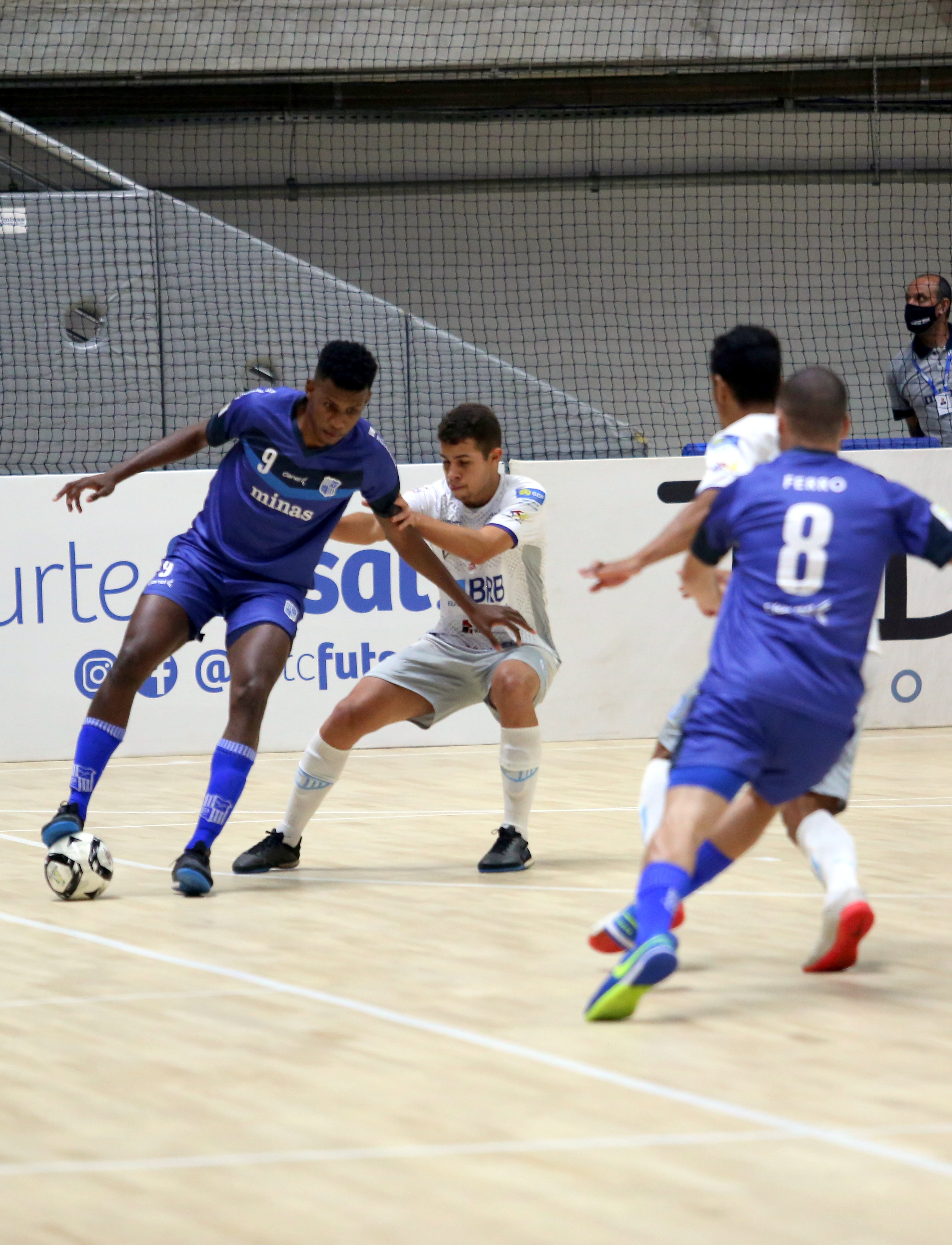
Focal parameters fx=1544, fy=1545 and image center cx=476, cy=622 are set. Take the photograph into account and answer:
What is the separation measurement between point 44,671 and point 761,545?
5.09 meters

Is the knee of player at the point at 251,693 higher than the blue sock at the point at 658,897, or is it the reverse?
the knee of player at the point at 251,693

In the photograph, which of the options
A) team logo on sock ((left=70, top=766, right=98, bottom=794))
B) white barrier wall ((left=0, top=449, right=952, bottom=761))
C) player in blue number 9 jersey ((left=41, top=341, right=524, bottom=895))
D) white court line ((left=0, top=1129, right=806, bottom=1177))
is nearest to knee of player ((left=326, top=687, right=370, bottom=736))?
player in blue number 9 jersey ((left=41, top=341, right=524, bottom=895))

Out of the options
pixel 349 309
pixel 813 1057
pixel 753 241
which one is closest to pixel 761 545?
pixel 813 1057

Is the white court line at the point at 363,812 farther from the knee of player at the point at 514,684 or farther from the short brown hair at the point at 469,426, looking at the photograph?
the short brown hair at the point at 469,426

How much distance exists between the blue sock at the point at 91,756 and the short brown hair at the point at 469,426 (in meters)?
1.35

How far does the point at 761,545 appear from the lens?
3.11 m

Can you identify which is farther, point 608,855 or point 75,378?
point 75,378

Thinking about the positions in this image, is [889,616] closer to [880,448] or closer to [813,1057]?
[880,448]

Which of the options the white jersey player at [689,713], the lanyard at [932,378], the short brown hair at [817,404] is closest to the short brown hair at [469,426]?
the white jersey player at [689,713]

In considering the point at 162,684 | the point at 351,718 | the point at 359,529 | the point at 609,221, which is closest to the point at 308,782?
the point at 351,718

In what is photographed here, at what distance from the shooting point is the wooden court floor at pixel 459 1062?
2047mm

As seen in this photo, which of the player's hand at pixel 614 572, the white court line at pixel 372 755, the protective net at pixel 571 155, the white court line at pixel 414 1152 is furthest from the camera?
the protective net at pixel 571 155

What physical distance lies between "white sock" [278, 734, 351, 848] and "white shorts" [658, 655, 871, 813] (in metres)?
1.58

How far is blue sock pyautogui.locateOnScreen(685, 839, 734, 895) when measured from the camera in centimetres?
328
